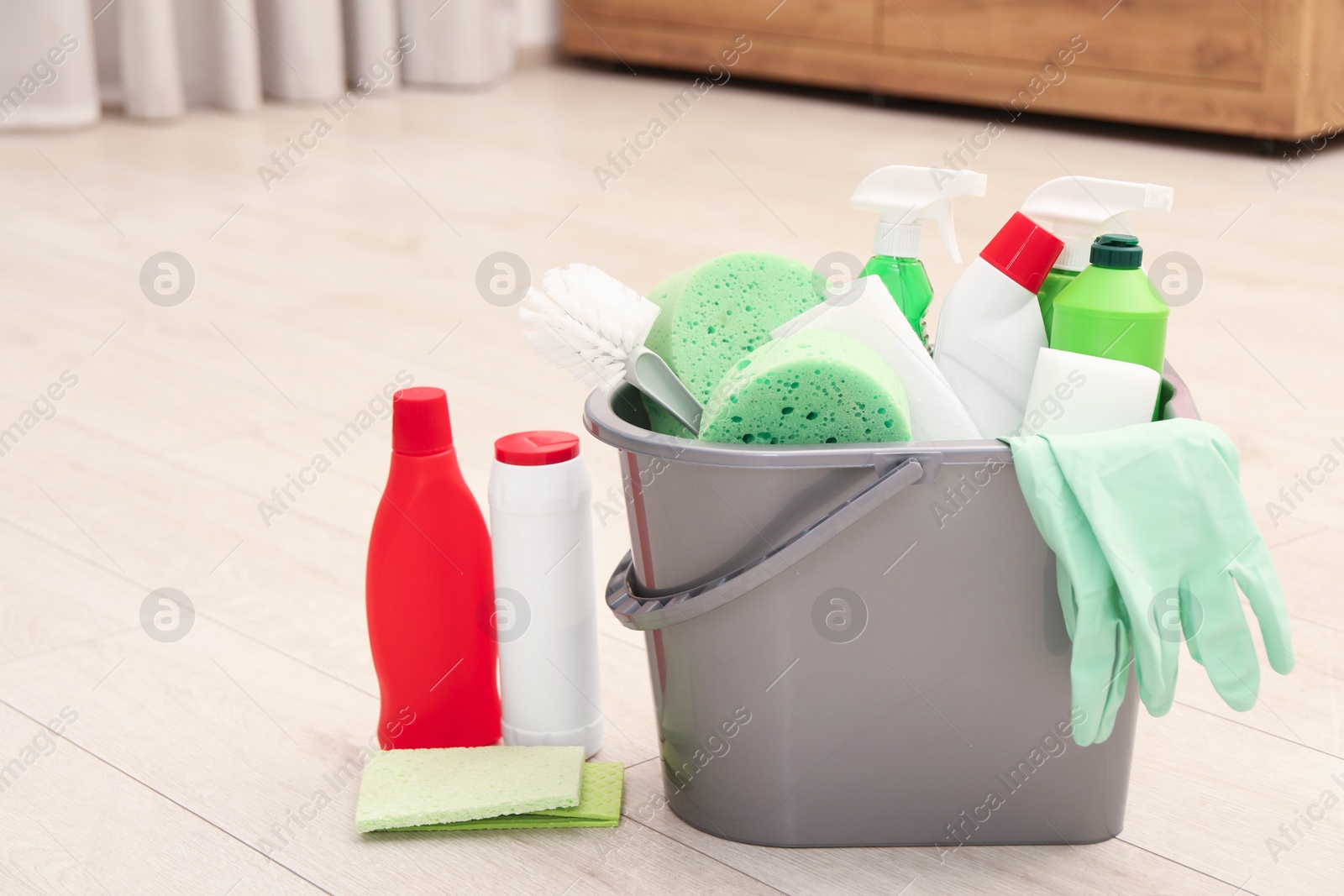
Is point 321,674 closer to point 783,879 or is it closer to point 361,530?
point 361,530

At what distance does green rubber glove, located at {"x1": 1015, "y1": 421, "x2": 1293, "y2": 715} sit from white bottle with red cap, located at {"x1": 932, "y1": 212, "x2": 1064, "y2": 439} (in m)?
0.10

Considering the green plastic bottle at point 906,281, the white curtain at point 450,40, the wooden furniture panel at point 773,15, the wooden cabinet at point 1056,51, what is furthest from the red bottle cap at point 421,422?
the white curtain at point 450,40

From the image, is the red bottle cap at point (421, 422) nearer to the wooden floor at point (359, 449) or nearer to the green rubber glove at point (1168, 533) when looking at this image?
the wooden floor at point (359, 449)

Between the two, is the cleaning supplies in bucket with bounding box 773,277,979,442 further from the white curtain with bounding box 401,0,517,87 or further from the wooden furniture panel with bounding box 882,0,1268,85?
the white curtain with bounding box 401,0,517,87

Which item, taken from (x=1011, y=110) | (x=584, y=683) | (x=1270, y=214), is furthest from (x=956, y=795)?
(x=1011, y=110)

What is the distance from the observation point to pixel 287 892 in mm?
643

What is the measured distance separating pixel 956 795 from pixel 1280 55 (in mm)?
2131

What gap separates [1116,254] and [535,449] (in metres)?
0.30

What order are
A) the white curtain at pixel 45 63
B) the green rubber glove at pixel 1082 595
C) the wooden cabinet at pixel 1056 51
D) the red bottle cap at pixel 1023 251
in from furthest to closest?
the white curtain at pixel 45 63 → the wooden cabinet at pixel 1056 51 → the red bottle cap at pixel 1023 251 → the green rubber glove at pixel 1082 595

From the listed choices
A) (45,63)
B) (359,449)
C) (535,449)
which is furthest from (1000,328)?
(45,63)

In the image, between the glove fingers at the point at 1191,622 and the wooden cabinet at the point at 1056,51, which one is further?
the wooden cabinet at the point at 1056,51

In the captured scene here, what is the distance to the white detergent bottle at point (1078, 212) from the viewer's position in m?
0.67

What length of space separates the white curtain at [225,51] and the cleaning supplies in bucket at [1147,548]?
258 centimetres

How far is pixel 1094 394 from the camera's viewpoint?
62 cm
